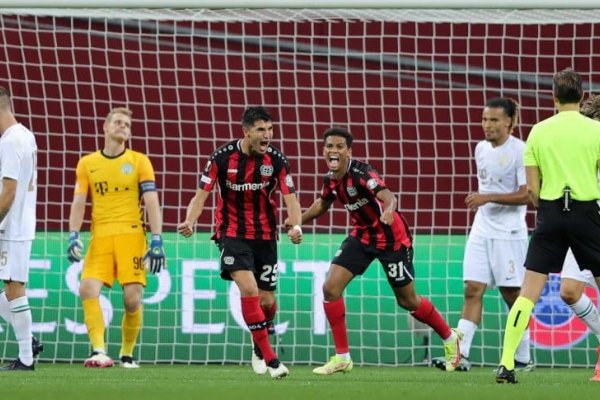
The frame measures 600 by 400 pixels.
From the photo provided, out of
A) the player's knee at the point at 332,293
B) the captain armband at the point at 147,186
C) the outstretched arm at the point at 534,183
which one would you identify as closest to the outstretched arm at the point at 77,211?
the captain armband at the point at 147,186

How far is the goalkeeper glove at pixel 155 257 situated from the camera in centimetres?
1146

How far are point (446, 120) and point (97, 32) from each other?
12.6 feet

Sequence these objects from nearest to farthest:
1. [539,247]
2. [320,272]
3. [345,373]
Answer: [539,247] → [345,373] → [320,272]

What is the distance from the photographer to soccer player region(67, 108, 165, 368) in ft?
38.2

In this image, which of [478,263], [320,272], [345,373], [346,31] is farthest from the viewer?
[346,31]

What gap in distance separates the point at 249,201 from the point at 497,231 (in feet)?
7.80

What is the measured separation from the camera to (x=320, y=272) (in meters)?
13.0

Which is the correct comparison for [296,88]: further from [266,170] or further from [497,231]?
[266,170]

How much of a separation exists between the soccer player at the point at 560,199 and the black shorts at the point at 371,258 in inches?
86.7

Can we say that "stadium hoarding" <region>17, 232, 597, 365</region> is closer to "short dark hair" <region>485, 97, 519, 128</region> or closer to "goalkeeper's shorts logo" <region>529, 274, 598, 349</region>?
"goalkeeper's shorts logo" <region>529, 274, 598, 349</region>

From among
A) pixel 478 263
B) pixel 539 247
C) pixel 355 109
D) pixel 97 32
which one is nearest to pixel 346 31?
pixel 355 109

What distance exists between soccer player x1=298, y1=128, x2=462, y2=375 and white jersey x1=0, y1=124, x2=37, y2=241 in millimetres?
2195

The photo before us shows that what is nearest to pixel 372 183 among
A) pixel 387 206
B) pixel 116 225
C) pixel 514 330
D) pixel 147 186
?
pixel 387 206

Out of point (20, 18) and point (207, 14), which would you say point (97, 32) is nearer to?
point (20, 18)
